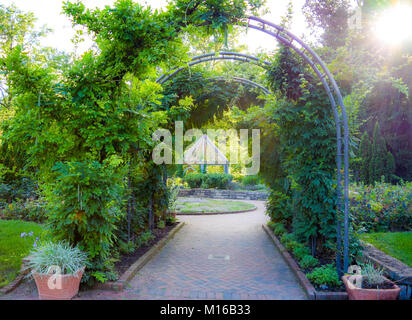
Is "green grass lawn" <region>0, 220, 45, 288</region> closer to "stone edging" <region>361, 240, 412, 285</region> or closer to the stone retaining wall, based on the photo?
"stone edging" <region>361, 240, 412, 285</region>

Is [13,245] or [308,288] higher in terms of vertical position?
[13,245]

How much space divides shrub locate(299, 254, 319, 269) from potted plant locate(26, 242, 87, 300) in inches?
149

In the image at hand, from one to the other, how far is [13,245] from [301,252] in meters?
5.90

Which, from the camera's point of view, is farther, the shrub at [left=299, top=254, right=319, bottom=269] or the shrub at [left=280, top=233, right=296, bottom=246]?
the shrub at [left=280, top=233, right=296, bottom=246]

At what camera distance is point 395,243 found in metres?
6.53

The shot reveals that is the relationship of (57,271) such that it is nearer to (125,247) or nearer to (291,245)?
(125,247)

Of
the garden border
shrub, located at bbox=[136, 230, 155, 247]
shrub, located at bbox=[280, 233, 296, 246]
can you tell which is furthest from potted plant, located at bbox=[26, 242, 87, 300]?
shrub, located at bbox=[280, 233, 296, 246]

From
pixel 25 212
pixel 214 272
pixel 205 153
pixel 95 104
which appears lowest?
pixel 214 272

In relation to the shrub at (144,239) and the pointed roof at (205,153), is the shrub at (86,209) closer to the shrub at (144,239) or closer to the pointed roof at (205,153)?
the shrub at (144,239)

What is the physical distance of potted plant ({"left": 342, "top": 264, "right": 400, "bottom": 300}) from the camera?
13.3ft

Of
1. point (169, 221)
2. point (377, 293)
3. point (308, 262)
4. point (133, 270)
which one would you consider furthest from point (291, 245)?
point (169, 221)

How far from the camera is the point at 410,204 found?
26.7ft

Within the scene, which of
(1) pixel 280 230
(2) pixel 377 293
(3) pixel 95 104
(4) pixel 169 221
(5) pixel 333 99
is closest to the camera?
(2) pixel 377 293

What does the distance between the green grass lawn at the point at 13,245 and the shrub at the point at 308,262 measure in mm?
4464
